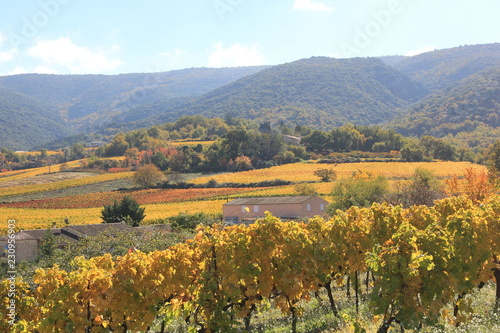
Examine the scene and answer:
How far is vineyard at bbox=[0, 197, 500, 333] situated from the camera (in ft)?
33.8

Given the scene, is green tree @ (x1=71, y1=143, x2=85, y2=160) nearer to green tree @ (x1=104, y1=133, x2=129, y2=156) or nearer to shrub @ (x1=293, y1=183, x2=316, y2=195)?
green tree @ (x1=104, y1=133, x2=129, y2=156)

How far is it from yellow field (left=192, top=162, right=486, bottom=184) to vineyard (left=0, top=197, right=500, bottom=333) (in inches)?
2723

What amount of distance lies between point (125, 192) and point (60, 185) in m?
18.9

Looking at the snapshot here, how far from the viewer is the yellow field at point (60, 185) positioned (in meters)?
89.8

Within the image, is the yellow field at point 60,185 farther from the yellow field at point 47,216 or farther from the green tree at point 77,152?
the green tree at point 77,152

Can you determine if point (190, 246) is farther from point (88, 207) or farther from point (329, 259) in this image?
point (88, 207)

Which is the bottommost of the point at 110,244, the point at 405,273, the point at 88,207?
the point at 88,207

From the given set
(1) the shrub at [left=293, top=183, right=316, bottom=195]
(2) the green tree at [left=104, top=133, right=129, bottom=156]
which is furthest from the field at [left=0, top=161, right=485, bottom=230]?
(2) the green tree at [left=104, top=133, right=129, bottom=156]

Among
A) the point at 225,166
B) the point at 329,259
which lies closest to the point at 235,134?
the point at 225,166

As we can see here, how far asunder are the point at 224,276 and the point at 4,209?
217 ft

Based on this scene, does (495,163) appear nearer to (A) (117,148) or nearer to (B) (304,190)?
(B) (304,190)

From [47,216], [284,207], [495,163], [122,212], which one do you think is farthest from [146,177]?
[495,163]

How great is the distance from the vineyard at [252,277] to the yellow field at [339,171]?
227 feet

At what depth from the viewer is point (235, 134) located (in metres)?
115
